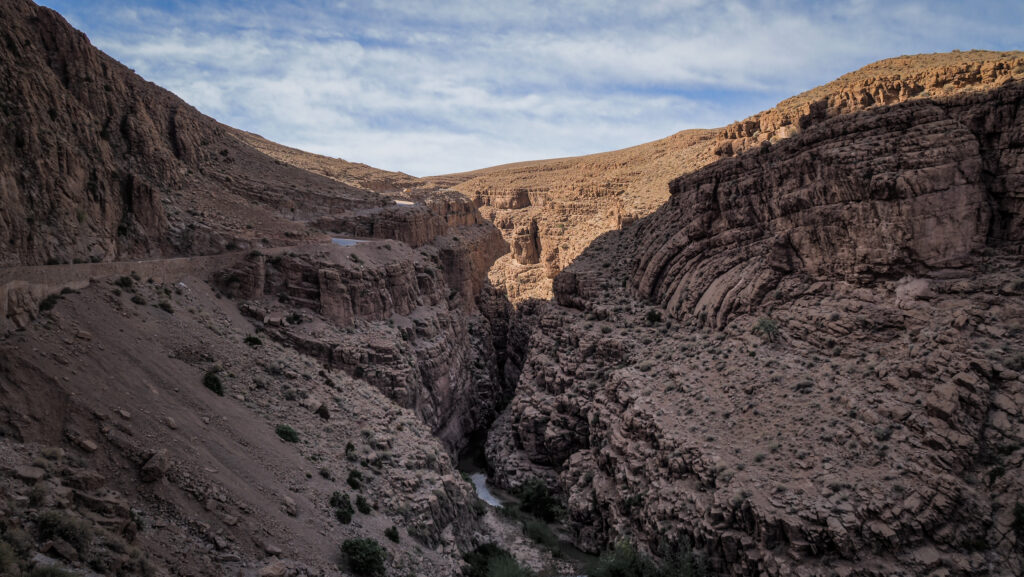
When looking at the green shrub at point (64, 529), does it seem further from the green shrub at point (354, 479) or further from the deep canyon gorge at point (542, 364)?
the green shrub at point (354, 479)

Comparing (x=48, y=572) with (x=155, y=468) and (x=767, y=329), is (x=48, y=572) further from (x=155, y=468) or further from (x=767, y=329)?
(x=767, y=329)

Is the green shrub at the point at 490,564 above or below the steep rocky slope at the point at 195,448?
below

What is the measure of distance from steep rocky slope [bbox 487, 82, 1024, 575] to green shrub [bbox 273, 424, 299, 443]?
16392mm

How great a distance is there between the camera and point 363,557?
66.9 feet

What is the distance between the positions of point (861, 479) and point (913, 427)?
9.00 feet

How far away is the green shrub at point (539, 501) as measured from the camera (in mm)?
36688

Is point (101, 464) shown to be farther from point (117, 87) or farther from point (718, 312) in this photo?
point (718, 312)

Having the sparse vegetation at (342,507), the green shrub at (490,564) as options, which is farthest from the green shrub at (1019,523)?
the sparse vegetation at (342,507)

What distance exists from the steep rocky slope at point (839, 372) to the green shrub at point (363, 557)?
12523 millimetres

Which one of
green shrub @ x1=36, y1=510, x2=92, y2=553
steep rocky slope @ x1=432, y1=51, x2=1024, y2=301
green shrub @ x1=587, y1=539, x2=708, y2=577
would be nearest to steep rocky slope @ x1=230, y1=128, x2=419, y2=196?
steep rocky slope @ x1=432, y1=51, x2=1024, y2=301

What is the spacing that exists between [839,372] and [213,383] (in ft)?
87.1

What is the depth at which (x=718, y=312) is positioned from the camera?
34.3m

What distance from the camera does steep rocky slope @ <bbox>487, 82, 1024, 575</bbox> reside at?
19.6 metres

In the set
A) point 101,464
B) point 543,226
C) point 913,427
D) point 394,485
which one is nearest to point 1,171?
point 101,464
